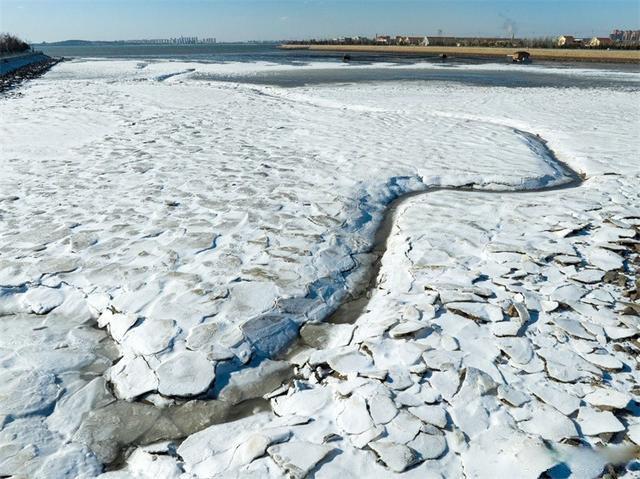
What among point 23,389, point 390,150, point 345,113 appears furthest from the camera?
point 345,113

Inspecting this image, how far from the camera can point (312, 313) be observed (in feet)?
12.6

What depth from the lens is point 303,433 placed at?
2.61 meters

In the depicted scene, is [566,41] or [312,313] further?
[566,41]

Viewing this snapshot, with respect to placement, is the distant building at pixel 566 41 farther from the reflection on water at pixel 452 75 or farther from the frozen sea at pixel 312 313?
the frozen sea at pixel 312 313

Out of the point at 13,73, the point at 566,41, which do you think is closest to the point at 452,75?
the point at 13,73

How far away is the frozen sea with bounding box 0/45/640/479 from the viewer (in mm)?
2578

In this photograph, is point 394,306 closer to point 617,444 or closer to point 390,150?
point 617,444

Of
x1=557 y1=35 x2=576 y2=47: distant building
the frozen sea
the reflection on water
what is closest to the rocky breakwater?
the reflection on water

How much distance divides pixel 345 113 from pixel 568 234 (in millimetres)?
8717

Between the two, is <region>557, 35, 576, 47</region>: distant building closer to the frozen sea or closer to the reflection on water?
the reflection on water

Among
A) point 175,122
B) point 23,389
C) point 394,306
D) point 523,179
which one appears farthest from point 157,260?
point 175,122

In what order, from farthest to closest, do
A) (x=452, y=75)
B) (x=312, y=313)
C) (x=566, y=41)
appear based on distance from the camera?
1. (x=566, y=41)
2. (x=452, y=75)
3. (x=312, y=313)

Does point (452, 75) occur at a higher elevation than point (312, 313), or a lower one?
higher

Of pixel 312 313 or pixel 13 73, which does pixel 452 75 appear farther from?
pixel 312 313
